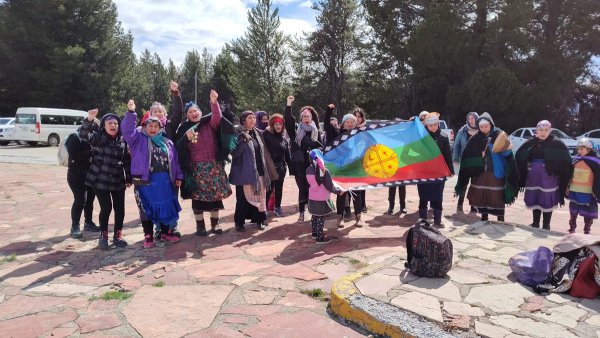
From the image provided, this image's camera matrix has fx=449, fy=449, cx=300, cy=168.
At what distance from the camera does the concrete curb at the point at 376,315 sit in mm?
3180

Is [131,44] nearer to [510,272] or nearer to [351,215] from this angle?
[351,215]

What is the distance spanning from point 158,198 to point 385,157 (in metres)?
3.18

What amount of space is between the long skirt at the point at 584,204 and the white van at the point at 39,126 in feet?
79.8

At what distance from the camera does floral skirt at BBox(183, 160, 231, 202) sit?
19.0ft

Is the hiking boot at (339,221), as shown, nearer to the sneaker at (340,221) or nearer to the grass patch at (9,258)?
the sneaker at (340,221)

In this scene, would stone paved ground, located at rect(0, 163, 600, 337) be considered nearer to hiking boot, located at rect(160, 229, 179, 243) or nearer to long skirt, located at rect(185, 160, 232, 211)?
hiking boot, located at rect(160, 229, 179, 243)

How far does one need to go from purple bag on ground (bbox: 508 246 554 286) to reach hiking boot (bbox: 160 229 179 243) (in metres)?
3.96

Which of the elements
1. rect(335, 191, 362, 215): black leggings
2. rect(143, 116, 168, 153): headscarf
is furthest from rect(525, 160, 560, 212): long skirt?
rect(143, 116, 168, 153): headscarf

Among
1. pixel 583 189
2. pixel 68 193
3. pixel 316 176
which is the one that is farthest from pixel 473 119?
pixel 68 193

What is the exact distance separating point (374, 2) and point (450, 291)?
83.1 feet

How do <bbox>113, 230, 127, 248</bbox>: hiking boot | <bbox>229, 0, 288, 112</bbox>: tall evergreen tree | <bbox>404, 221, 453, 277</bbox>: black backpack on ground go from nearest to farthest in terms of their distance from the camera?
1. <bbox>404, 221, 453, 277</bbox>: black backpack on ground
2. <bbox>113, 230, 127, 248</bbox>: hiking boot
3. <bbox>229, 0, 288, 112</bbox>: tall evergreen tree

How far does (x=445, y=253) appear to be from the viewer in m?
4.10

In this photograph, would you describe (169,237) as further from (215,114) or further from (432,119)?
(432,119)

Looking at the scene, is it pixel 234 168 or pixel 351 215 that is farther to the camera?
pixel 351 215
